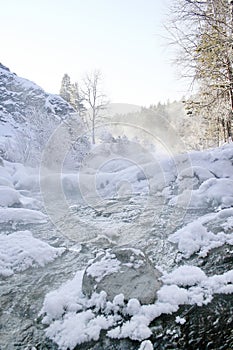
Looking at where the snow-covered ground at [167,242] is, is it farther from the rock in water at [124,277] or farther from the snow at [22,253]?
the rock in water at [124,277]

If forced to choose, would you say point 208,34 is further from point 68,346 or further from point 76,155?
point 76,155

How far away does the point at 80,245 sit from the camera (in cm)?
638

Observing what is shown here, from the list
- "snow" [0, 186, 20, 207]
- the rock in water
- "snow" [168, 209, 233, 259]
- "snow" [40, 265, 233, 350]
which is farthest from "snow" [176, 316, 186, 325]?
"snow" [0, 186, 20, 207]

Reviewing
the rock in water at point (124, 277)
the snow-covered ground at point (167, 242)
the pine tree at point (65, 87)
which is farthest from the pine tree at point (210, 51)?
the pine tree at point (65, 87)

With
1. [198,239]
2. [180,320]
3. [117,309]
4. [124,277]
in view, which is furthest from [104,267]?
[198,239]

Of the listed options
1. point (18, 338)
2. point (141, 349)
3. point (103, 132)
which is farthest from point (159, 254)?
point (103, 132)

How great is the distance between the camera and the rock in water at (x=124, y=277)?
12.9 feet

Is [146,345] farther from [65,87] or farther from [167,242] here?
[65,87]

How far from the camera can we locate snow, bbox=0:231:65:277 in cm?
525

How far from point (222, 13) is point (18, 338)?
8431 millimetres

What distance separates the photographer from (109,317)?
3.59 metres

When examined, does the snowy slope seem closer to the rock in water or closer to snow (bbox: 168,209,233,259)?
snow (bbox: 168,209,233,259)

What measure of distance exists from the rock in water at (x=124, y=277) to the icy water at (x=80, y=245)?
63 centimetres

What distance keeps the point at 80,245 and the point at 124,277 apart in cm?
248
